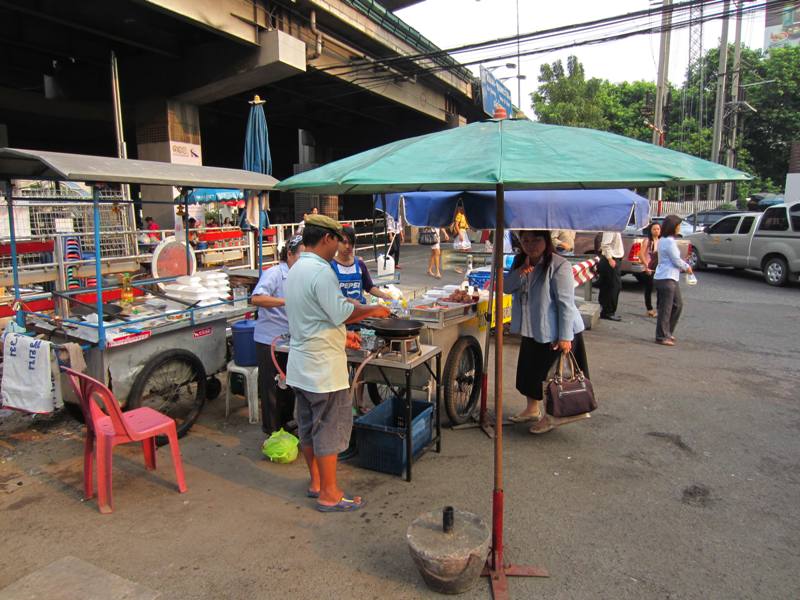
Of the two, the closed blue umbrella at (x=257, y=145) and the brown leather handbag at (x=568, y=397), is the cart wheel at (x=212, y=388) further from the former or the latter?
the closed blue umbrella at (x=257, y=145)

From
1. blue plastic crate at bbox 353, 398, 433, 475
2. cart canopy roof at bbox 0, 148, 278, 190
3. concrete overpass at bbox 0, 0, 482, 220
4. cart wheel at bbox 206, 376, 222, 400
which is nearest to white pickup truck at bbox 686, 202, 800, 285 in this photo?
concrete overpass at bbox 0, 0, 482, 220

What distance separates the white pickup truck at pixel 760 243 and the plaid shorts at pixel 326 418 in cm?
1399

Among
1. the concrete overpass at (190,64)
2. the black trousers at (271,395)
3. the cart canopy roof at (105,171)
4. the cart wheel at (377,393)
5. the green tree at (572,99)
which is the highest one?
the green tree at (572,99)

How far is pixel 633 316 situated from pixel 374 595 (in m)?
8.86

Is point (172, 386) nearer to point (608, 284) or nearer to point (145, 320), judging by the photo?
point (145, 320)

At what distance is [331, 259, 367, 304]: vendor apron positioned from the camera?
5012 mm

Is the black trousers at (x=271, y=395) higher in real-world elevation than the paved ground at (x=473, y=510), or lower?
higher

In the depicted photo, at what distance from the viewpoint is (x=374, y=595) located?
2.86 m

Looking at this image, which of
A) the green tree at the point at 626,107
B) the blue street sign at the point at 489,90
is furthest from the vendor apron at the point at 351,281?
the green tree at the point at 626,107

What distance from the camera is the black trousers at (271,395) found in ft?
15.1

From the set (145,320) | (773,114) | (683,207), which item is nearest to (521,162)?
(145,320)

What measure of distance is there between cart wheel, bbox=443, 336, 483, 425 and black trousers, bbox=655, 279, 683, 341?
3.90 metres

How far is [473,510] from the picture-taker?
369cm

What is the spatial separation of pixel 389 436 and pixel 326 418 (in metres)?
0.81
